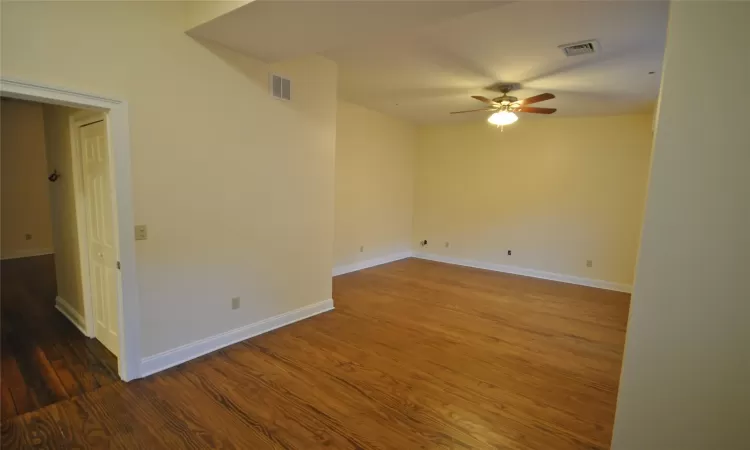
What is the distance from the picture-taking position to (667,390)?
147 cm

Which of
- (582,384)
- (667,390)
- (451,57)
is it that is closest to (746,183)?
(667,390)

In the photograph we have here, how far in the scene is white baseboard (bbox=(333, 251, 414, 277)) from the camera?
6000 millimetres

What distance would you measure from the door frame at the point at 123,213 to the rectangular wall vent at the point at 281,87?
1287 millimetres

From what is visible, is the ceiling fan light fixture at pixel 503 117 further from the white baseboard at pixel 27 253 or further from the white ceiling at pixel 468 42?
the white baseboard at pixel 27 253

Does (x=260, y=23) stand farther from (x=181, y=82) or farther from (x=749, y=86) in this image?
(x=749, y=86)

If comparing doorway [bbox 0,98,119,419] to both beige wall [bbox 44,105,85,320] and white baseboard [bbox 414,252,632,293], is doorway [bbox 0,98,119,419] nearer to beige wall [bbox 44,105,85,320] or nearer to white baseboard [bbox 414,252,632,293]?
beige wall [bbox 44,105,85,320]

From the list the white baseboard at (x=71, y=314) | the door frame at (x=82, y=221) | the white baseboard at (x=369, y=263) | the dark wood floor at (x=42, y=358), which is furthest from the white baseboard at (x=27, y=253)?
the white baseboard at (x=369, y=263)

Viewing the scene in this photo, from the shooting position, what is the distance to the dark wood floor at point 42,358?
2502 mm

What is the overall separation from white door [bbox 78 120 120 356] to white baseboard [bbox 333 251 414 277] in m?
3.23

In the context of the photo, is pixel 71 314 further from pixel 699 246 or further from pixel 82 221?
pixel 699 246

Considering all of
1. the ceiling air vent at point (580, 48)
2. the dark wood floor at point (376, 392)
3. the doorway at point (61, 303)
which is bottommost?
the dark wood floor at point (376, 392)

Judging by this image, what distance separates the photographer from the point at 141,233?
2.66 m

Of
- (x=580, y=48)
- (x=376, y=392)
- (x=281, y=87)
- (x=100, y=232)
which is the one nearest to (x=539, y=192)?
(x=580, y=48)

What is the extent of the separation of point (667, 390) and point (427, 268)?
5273mm
